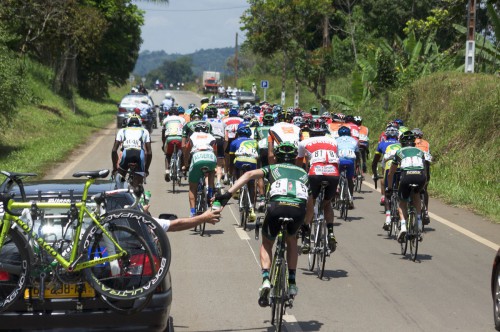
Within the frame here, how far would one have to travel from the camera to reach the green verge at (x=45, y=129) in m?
24.6

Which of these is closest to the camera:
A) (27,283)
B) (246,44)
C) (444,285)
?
(27,283)

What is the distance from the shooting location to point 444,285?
1072 cm

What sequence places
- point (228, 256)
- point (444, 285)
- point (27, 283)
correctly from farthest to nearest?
point (228, 256)
point (444, 285)
point (27, 283)

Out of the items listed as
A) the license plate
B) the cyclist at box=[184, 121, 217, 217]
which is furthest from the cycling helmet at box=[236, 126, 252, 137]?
the license plate

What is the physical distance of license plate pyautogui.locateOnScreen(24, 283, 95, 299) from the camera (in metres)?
6.56

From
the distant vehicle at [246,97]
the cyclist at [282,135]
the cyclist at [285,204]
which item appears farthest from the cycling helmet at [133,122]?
the distant vehicle at [246,97]

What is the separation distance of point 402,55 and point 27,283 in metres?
30.9

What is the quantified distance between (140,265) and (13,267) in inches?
36.6

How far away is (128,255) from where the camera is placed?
6.64 meters

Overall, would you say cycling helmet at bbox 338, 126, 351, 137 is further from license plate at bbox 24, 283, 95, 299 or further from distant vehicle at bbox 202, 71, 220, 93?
distant vehicle at bbox 202, 71, 220, 93

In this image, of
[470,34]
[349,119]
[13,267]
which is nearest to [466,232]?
[349,119]

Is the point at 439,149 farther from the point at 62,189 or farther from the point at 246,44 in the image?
the point at 246,44

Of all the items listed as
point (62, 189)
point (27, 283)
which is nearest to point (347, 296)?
point (62, 189)

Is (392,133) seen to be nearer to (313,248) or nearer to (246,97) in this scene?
(313,248)
